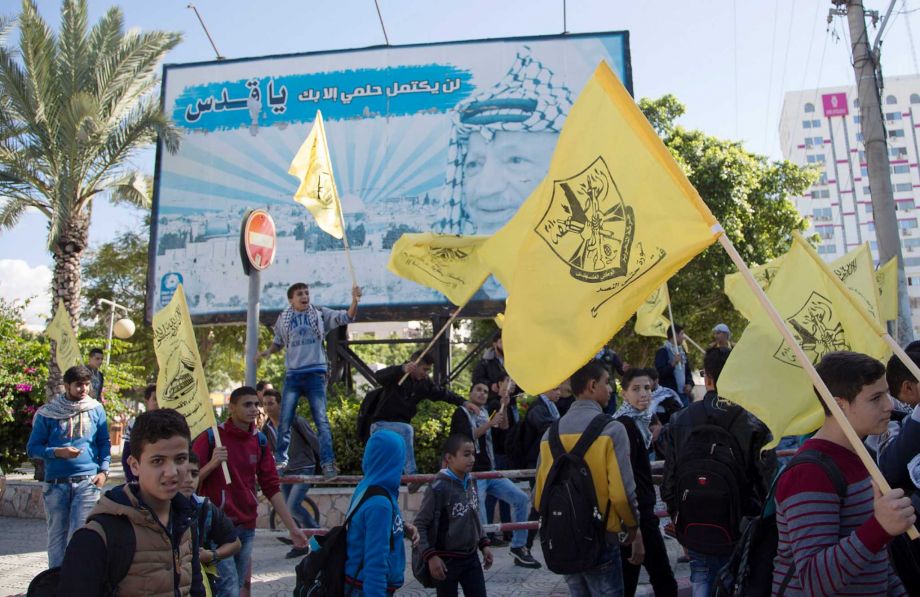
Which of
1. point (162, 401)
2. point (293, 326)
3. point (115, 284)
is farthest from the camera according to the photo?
point (115, 284)

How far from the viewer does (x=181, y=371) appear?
548cm

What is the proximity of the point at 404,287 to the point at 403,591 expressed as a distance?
9.73 meters

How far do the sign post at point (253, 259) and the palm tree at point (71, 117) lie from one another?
9.06 meters

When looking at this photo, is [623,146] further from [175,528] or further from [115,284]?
[115,284]

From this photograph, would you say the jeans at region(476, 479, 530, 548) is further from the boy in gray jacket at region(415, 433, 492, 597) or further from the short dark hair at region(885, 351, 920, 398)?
the short dark hair at region(885, 351, 920, 398)

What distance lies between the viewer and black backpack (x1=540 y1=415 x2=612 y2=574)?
399 centimetres

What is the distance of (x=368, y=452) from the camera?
397 centimetres

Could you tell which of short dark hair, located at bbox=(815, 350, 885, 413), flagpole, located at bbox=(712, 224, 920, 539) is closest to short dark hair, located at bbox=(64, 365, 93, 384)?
flagpole, located at bbox=(712, 224, 920, 539)

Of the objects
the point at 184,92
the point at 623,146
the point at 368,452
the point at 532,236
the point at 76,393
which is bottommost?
the point at 368,452

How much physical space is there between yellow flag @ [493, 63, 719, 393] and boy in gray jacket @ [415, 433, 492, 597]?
1462 mm

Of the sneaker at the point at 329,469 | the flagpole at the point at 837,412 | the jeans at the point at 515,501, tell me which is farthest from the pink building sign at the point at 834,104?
the flagpole at the point at 837,412

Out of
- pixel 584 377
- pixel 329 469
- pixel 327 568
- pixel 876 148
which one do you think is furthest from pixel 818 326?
pixel 876 148

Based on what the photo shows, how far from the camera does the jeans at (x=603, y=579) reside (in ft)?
13.4

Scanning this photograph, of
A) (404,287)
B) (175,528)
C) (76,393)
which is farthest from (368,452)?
(404,287)
